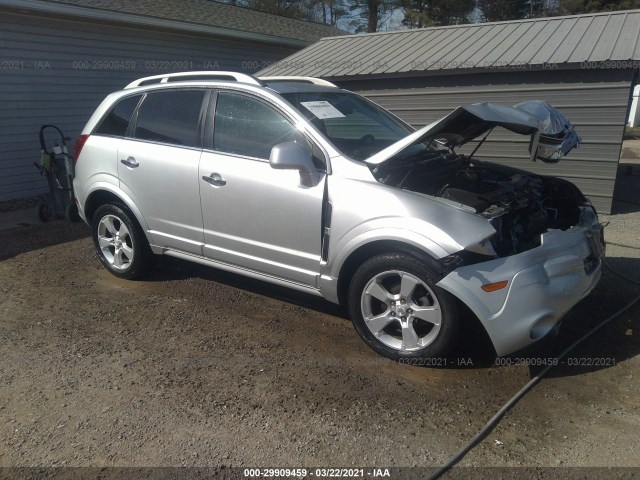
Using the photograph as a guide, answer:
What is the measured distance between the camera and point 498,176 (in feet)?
14.4

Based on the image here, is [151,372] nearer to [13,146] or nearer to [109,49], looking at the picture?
[13,146]

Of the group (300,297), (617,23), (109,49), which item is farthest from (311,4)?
(300,297)

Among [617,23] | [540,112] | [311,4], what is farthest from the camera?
[311,4]

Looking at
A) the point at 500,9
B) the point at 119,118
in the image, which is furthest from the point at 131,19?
the point at 500,9

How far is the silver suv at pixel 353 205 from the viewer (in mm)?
3348

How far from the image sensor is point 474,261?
129 inches

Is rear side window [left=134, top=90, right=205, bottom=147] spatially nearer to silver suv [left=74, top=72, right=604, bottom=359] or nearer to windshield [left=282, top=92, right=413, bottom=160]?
silver suv [left=74, top=72, right=604, bottom=359]

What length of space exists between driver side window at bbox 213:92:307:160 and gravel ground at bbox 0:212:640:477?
1.35 m

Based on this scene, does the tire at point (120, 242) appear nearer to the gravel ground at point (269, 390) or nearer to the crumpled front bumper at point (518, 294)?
the gravel ground at point (269, 390)

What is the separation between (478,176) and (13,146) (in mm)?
8021

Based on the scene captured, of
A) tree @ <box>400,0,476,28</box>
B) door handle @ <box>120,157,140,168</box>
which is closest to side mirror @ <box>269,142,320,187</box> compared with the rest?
door handle @ <box>120,157,140,168</box>

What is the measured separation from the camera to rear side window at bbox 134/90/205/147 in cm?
458

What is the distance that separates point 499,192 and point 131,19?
9.03 m

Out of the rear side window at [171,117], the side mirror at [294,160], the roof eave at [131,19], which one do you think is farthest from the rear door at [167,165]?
the roof eave at [131,19]
